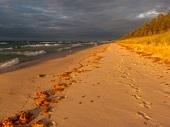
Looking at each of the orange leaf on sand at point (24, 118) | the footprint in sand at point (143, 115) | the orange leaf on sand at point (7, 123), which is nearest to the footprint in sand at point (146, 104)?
the footprint in sand at point (143, 115)

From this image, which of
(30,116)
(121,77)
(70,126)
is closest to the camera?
(70,126)

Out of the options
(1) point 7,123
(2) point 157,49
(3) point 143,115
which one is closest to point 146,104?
(3) point 143,115

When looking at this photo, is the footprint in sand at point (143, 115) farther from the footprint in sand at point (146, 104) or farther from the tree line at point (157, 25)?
the tree line at point (157, 25)

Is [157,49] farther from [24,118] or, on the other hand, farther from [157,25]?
[157,25]

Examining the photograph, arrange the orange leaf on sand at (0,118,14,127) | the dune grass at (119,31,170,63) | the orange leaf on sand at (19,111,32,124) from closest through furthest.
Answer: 1. the orange leaf on sand at (0,118,14,127)
2. the orange leaf on sand at (19,111,32,124)
3. the dune grass at (119,31,170,63)

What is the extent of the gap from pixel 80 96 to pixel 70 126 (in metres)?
3.19

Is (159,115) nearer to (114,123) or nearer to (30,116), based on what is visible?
(114,123)

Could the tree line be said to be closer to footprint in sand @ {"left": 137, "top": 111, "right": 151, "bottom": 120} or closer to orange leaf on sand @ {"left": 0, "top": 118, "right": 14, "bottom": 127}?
footprint in sand @ {"left": 137, "top": 111, "right": 151, "bottom": 120}

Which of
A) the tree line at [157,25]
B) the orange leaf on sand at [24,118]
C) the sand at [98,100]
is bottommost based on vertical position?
the tree line at [157,25]

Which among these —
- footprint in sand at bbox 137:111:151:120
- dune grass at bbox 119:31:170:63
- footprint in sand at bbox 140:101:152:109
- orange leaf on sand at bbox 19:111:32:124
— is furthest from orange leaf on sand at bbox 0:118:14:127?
dune grass at bbox 119:31:170:63

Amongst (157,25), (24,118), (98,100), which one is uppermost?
(24,118)

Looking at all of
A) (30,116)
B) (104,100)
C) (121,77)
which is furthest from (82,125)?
(121,77)

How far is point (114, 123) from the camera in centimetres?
781

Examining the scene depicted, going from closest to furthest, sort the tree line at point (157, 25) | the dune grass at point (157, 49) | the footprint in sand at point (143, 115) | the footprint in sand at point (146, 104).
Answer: the footprint in sand at point (143, 115)
the footprint in sand at point (146, 104)
the dune grass at point (157, 49)
the tree line at point (157, 25)
